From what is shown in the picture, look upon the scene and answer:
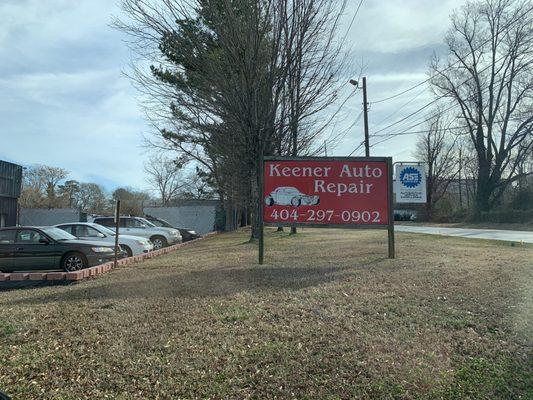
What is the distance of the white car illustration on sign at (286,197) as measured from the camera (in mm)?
10586

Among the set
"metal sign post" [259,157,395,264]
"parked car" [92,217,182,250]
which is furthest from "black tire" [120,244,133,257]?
"metal sign post" [259,157,395,264]

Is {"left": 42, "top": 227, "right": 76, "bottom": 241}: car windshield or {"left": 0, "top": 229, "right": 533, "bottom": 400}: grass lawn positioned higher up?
{"left": 42, "top": 227, "right": 76, "bottom": 241}: car windshield

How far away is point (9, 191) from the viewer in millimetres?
33406

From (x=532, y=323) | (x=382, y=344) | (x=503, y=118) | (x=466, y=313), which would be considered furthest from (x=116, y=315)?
(x=503, y=118)

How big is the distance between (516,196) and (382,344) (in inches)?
2073

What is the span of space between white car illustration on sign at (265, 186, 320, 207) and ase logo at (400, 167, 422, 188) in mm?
19104

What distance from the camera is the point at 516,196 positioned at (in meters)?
50.9

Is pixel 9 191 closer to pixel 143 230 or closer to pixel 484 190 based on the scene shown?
pixel 143 230

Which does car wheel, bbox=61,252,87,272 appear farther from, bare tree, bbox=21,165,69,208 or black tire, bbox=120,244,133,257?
bare tree, bbox=21,165,69,208

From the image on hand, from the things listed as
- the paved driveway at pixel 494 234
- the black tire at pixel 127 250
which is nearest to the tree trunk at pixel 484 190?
the paved driveway at pixel 494 234

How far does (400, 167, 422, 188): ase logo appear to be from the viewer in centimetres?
2828

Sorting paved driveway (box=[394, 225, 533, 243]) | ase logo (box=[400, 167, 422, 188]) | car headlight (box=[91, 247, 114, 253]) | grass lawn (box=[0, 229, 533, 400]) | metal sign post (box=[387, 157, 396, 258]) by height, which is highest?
ase logo (box=[400, 167, 422, 188])

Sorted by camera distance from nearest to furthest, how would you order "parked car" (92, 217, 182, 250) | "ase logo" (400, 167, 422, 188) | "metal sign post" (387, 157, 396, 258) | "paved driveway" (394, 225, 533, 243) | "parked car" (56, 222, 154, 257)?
"metal sign post" (387, 157, 396, 258)
"parked car" (56, 222, 154, 257)
"paved driveway" (394, 225, 533, 243)
"parked car" (92, 217, 182, 250)
"ase logo" (400, 167, 422, 188)

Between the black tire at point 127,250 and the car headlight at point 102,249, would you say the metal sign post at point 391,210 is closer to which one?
the car headlight at point 102,249
